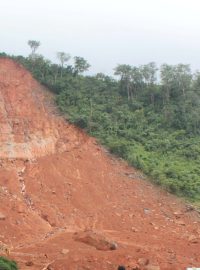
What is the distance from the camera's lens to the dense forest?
33.1 metres

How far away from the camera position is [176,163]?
111 ft

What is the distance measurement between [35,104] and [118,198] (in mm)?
9302

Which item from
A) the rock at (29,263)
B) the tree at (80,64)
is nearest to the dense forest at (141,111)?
the tree at (80,64)

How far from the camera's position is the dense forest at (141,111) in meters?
33.1

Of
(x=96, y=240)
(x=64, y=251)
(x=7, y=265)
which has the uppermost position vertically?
(x=7, y=265)

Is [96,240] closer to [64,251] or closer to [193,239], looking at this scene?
[64,251]

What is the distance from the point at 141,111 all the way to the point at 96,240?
1627 centimetres

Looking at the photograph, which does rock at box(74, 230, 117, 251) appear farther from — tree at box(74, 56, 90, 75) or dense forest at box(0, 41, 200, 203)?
tree at box(74, 56, 90, 75)

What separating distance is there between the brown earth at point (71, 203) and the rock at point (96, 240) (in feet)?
0.12

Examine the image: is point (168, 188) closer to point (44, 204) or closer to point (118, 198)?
point (118, 198)

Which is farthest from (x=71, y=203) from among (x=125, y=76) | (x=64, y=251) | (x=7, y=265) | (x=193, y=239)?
(x=125, y=76)

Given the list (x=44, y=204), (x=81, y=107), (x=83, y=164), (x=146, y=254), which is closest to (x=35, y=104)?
(x=81, y=107)

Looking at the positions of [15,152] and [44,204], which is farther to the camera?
[15,152]

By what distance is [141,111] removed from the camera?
38562 millimetres
